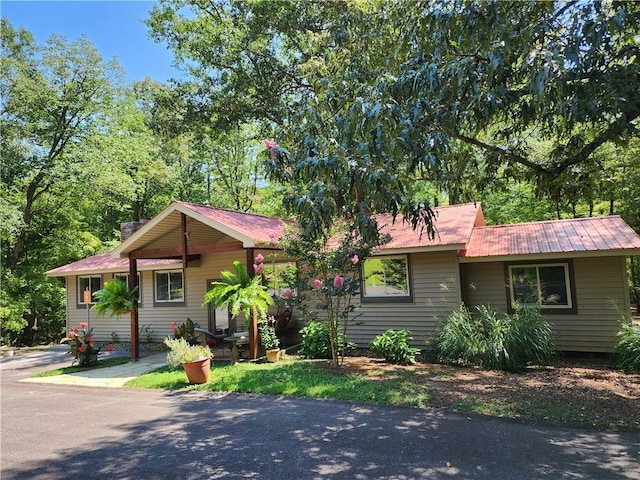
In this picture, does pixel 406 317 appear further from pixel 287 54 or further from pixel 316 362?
pixel 287 54

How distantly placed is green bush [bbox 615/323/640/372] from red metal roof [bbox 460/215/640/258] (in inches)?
62.7

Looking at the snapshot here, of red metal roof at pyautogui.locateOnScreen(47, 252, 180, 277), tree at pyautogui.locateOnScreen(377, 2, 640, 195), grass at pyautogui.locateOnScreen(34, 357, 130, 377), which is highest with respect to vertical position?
tree at pyautogui.locateOnScreen(377, 2, 640, 195)

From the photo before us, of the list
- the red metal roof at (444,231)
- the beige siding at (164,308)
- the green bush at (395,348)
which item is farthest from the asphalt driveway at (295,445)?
the beige siding at (164,308)

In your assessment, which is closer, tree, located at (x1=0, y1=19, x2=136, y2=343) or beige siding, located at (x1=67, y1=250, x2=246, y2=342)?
beige siding, located at (x1=67, y1=250, x2=246, y2=342)

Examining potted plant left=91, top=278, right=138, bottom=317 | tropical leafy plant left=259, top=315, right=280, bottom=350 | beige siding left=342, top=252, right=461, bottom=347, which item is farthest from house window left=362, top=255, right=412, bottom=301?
potted plant left=91, top=278, right=138, bottom=317

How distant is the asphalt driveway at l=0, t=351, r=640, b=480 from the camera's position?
3.85 m

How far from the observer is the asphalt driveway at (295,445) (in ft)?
12.6

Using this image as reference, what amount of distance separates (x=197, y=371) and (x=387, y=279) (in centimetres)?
512

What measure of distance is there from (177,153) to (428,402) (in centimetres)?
2235

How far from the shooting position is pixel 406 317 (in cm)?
1004

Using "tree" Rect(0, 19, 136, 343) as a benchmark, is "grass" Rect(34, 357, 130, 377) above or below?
below

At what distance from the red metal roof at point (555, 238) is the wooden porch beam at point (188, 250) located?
543 cm

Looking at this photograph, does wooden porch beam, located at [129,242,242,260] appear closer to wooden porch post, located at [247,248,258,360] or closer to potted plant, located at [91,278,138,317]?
wooden porch post, located at [247,248,258,360]

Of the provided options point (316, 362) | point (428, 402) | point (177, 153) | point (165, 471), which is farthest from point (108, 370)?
point (177, 153)
